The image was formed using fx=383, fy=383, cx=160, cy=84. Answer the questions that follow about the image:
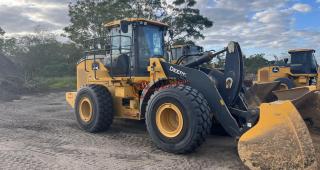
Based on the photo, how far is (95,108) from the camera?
7809 mm

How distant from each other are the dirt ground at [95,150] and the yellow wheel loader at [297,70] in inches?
298

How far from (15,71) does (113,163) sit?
26.4 m

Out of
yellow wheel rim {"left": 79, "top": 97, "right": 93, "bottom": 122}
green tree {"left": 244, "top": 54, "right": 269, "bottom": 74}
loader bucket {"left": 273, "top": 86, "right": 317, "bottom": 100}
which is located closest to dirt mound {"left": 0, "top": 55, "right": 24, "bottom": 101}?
yellow wheel rim {"left": 79, "top": 97, "right": 93, "bottom": 122}

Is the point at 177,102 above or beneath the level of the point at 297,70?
beneath

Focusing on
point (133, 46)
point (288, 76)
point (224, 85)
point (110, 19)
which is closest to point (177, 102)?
point (224, 85)

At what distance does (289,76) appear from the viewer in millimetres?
14656

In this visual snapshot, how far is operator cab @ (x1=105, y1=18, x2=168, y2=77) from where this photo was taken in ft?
25.6

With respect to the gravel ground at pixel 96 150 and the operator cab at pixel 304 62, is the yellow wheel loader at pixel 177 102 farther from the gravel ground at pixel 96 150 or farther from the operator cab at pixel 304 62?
the operator cab at pixel 304 62

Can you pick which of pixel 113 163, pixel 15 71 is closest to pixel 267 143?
pixel 113 163

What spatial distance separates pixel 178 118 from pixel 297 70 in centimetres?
1006

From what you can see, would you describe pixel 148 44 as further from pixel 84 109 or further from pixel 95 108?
pixel 84 109

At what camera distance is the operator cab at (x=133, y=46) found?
7.79m

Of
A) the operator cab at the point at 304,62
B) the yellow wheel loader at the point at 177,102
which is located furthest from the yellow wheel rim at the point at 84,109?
the operator cab at the point at 304,62

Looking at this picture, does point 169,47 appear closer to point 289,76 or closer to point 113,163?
point 113,163
